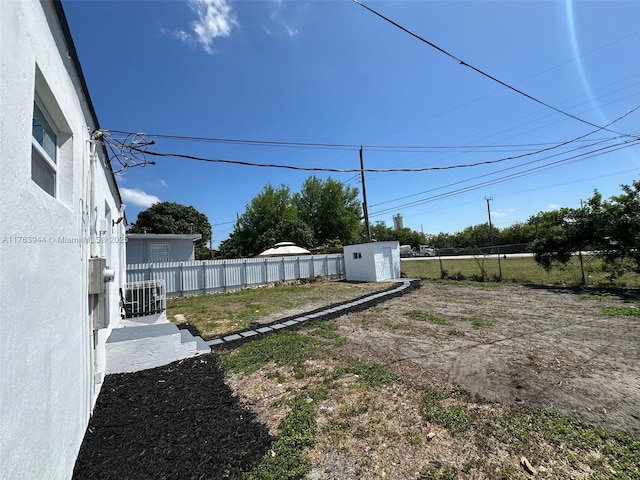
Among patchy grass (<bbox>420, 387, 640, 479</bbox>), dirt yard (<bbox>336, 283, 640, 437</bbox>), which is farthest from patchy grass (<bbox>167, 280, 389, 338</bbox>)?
patchy grass (<bbox>420, 387, 640, 479</bbox>)

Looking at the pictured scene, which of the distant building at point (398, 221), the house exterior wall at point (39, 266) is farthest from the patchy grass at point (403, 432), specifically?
the distant building at point (398, 221)

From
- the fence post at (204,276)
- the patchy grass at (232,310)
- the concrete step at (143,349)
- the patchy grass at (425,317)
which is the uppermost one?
the fence post at (204,276)

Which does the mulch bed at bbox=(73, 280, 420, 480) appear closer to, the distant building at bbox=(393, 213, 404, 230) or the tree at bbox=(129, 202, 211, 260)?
the tree at bbox=(129, 202, 211, 260)

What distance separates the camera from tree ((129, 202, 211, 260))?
3195 cm

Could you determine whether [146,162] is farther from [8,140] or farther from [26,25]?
[8,140]

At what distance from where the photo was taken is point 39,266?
1592 mm

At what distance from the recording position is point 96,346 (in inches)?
130

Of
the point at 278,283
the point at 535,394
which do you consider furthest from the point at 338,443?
the point at 278,283

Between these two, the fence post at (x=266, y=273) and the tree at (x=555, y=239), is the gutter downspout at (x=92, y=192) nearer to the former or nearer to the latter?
the fence post at (x=266, y=273)

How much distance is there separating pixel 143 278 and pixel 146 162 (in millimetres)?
9085

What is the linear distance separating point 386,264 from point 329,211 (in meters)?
17.3

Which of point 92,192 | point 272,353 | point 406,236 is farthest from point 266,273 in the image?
point 406,236

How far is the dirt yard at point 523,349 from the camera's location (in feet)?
10.4

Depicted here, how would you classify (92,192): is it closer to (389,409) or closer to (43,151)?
(43,151)
